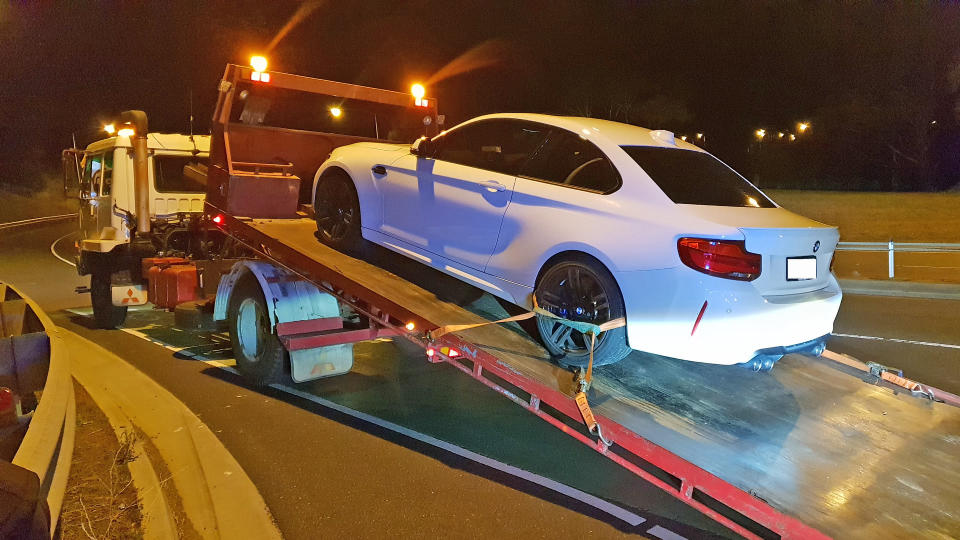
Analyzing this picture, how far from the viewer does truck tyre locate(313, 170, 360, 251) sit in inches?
235

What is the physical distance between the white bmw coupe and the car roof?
0.05 feet

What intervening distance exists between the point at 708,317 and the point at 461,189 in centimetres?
209

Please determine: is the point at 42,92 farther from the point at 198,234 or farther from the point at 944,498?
the point at 944,498

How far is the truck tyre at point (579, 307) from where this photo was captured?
3.95 metres

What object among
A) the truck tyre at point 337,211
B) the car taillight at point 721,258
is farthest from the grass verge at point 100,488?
the car taillight at point 721,258

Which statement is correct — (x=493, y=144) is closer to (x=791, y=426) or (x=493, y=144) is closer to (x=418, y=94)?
(x=791, y=426)

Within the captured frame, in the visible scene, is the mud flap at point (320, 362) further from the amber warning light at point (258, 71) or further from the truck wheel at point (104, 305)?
the truck wheel at point (104, 305)

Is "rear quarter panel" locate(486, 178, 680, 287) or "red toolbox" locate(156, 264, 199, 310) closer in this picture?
"rear quarter panel" locate(486, 178, 680, 287)

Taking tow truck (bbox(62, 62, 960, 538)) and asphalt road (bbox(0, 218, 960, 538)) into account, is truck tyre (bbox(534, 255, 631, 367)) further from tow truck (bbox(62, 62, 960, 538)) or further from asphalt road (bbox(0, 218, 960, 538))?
asphalt road (bbox(0, 218, 960, 538))

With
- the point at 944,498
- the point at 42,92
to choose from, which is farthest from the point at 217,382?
the point at 42,92

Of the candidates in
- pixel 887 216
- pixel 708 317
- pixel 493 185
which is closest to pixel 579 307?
pixel 708 317

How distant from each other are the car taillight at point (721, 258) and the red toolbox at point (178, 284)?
6.14 meters

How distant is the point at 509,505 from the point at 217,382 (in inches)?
151

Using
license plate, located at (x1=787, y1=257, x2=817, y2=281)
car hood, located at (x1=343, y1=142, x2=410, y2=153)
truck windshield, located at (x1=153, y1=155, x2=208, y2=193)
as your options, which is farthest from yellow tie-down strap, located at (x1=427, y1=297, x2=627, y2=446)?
truck windshield, located at (x1=153, y1=155, x2=208, y2=193)
